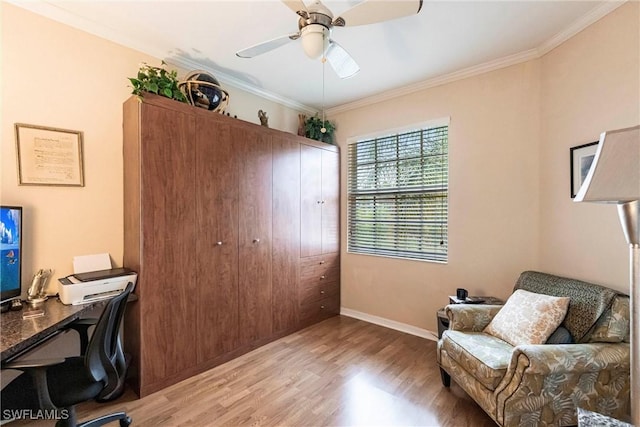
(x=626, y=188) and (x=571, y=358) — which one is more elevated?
(x=626, y=188)

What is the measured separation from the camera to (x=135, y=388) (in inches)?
81.8

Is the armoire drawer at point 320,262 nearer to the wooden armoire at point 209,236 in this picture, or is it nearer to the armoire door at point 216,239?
the wooden armoire at point 209,236

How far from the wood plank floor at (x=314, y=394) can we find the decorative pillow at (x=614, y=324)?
33.0 inches

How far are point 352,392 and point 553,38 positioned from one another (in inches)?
123

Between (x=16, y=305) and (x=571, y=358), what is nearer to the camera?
(x=571, y=358)

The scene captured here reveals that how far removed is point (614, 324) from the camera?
165 centimetres

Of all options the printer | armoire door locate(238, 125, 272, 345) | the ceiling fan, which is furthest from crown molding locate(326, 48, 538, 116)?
the printer

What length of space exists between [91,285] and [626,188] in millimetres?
2715

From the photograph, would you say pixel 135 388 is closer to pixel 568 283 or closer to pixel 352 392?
pixel 352 392

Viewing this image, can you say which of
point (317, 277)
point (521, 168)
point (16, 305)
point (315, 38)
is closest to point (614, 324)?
point (521, 168)

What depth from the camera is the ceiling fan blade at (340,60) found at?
1.75 meters

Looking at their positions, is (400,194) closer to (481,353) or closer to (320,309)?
(320,309)

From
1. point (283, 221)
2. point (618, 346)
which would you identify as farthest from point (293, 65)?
point (618, 346)

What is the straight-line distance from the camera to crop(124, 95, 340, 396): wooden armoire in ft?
6.81
